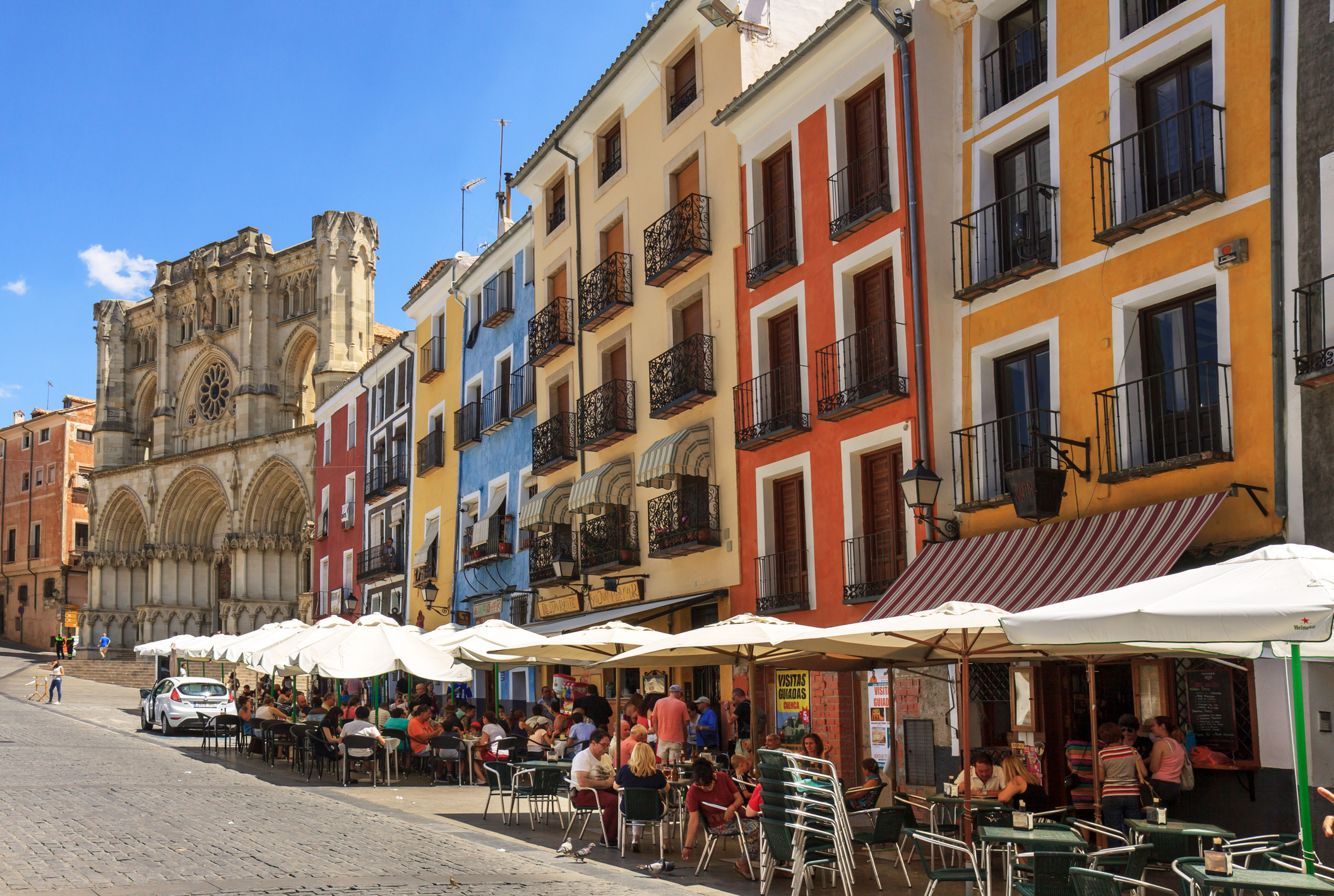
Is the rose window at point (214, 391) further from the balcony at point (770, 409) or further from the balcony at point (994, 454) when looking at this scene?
the balcony at point (994, 454)

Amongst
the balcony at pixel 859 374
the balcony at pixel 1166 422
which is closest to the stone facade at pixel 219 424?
the balcony at pixel 859 374

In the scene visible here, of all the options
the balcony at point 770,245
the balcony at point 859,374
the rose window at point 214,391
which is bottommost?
the balcony at point 859,374

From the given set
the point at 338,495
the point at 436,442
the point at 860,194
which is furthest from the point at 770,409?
the point at 338,495

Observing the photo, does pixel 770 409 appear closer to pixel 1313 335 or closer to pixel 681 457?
pixel 681 457

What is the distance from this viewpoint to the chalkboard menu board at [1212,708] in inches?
488

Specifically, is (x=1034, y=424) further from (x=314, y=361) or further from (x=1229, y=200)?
(x=314, y=361)

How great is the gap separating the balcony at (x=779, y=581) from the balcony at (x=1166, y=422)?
20.1 ft

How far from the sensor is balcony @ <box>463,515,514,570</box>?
2998 cm

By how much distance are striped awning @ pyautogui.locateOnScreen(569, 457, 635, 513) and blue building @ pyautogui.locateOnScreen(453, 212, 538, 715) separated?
4.75 metres

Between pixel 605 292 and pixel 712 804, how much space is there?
14.1 m

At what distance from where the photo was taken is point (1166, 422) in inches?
530

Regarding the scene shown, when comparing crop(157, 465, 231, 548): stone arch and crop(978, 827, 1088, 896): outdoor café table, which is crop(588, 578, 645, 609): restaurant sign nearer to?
crop(978, 827, 1088, 896): outdoor café table

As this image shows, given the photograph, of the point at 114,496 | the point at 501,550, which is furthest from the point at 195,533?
the point at 501,550

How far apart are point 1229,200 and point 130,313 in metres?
70.9
